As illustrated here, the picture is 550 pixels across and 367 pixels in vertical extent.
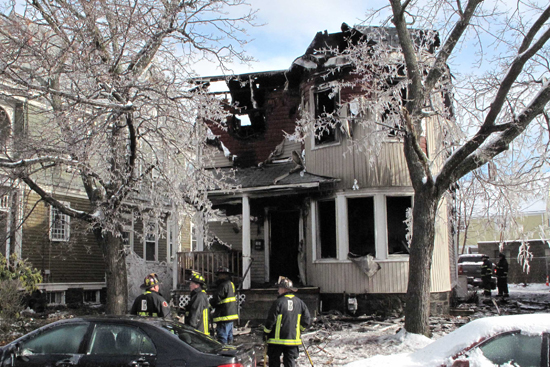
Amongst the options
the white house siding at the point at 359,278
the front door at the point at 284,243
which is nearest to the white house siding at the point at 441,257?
the white house siding at the point at 359,278

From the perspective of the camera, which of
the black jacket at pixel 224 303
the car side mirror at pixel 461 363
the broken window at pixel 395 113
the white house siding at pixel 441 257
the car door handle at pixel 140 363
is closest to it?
the car side mirror at pixel 461 363

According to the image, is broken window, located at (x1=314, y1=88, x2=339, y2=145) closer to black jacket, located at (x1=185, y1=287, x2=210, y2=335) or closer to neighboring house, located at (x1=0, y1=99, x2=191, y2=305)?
neighboring house, located at (x1=0, y1=99, x2=191, y2=305)

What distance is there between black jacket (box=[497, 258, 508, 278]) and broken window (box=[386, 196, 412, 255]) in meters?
6.68

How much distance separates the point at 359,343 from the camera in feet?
32.4

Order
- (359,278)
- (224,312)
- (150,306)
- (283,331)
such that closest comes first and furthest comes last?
(283,331) → (150,306) → (224,312) → (359,278)

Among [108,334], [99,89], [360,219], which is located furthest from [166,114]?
[360,219]

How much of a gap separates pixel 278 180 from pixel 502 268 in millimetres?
9966

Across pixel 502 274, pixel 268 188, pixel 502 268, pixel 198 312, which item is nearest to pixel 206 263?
pixel 268 188

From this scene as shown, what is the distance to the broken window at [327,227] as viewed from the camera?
14.8 metres

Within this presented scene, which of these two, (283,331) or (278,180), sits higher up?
(278,180)

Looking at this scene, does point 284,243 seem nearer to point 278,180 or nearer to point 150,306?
point 278,180

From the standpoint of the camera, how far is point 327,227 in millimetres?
14961

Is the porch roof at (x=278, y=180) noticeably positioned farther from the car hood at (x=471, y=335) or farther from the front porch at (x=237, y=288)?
the car hood at (x=471, y=335)

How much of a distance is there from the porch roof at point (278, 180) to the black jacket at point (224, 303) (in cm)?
391
